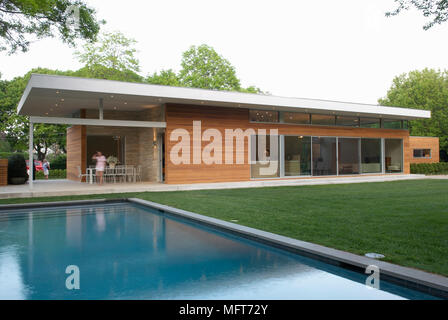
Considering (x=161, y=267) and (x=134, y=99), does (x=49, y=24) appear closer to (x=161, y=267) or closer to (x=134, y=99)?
(x=134, y=99)

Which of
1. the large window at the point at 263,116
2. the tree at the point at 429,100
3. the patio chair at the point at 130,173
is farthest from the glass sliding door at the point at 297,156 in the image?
the tree at the point at 429,100

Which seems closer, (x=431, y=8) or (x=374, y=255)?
(x=374, y=255)

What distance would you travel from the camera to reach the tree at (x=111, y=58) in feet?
104

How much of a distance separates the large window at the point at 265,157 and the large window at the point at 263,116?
0.79 metres

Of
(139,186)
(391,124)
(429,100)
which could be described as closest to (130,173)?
(139,186)

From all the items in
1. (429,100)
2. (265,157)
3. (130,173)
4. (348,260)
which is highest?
(429,100)

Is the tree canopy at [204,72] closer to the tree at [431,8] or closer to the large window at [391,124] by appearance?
the large window at [391,124]

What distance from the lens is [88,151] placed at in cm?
1759

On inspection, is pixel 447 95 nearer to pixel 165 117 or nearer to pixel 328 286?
pixel 165 117

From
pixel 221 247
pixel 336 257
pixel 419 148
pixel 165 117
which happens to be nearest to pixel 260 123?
pixel 165 117

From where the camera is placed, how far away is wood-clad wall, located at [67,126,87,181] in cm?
Answer: 1625

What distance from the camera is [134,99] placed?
1356 cm

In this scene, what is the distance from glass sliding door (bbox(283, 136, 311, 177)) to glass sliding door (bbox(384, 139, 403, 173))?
5802mm

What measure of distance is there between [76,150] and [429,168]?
77.8 feet
